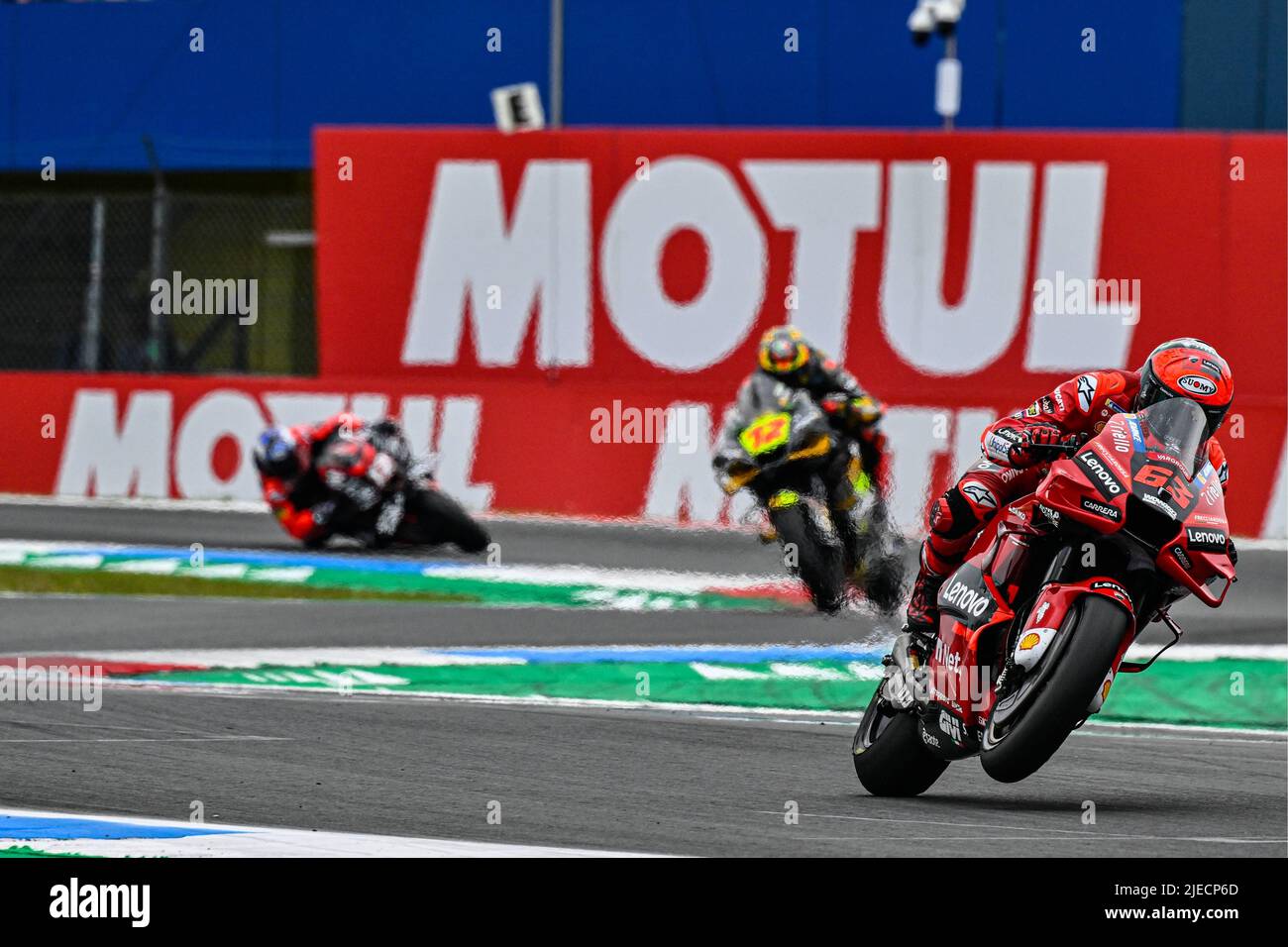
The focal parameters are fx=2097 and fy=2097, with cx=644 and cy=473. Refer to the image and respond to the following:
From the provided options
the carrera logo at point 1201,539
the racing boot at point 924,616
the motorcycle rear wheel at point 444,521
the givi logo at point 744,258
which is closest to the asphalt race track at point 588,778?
the racing boot at point 924,616

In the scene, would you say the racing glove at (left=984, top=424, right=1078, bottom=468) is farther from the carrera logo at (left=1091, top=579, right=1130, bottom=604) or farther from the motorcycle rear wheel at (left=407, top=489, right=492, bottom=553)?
the motorcycle rear wheel at (left=407, top=489, right=492, bottom=553)

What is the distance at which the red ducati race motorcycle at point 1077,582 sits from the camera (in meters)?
5.33

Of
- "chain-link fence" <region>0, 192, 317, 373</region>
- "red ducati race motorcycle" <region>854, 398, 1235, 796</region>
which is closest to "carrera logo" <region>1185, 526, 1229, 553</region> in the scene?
"red ducati race motorcycle" <region>854, 398, 1235, 796</region>

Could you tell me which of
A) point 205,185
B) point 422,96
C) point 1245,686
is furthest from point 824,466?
point 205,185

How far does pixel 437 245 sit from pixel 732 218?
2261mm

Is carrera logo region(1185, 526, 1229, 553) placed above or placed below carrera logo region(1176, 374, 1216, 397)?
below

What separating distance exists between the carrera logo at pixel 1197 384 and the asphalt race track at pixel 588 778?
3.94ft

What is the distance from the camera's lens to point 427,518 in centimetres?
1367

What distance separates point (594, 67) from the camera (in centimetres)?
2366

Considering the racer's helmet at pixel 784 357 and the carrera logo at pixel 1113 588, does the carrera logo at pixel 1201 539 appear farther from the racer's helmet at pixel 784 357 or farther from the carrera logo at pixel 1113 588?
the racer's helmet at pixel 784 357

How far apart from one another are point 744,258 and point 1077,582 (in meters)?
10.2

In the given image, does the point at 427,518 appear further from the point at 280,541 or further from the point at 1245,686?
the point at 1245,686

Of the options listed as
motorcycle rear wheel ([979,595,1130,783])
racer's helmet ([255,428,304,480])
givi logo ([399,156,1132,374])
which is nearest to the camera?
motorcycle rear wheel ([979,595,1130,783])

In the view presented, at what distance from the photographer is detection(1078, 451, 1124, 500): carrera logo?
5.43m
